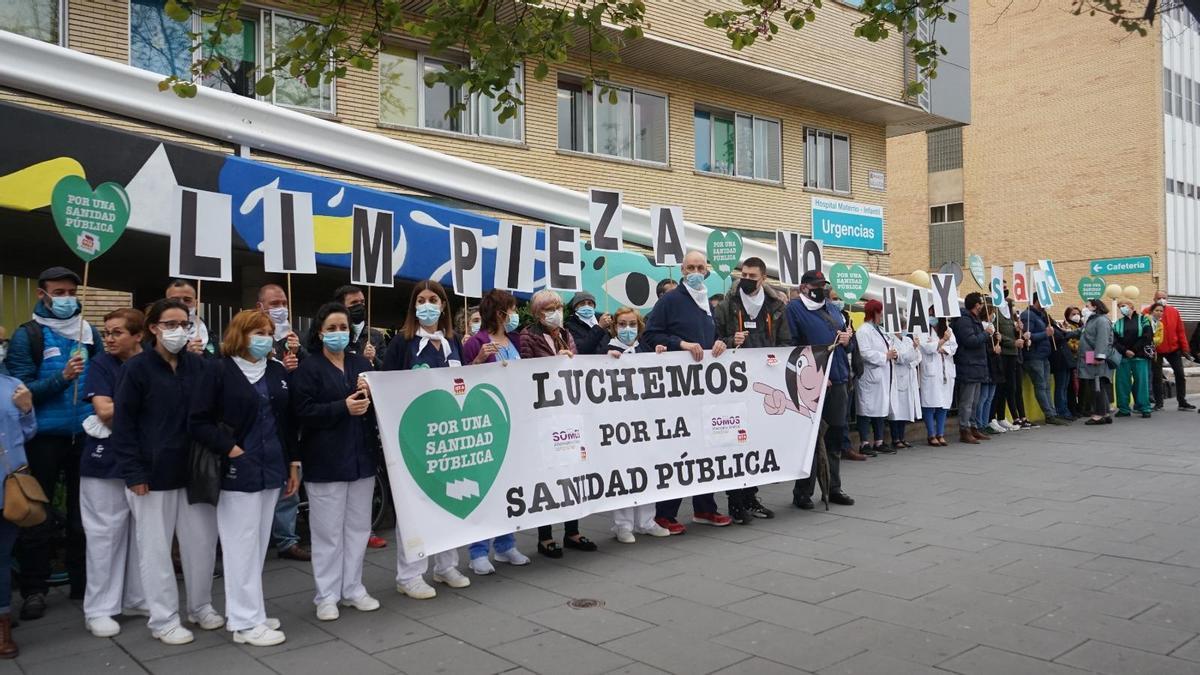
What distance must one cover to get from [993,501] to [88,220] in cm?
766

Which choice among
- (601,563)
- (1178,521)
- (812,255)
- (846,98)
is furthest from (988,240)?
(601,563)

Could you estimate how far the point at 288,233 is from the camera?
23.0 ft

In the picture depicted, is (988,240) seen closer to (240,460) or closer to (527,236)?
(527,236)

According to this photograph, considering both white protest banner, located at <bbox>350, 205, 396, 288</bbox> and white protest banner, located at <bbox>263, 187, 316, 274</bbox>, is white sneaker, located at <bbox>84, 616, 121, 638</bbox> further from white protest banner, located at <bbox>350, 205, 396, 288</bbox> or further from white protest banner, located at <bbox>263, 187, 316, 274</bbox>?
white protest banner, located at <bbox>350, 205, 396, 288</bbox>

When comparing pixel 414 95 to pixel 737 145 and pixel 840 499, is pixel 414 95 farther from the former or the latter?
pixel 840 499

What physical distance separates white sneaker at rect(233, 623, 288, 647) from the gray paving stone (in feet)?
3.92

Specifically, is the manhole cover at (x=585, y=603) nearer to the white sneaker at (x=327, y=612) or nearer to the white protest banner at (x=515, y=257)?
the white sneaker at (x=327, y=612)

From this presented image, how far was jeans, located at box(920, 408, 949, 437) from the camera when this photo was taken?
13.2 m

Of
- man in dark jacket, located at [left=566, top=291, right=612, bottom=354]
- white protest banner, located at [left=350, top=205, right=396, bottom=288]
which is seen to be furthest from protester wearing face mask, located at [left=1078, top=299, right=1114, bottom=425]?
white protest banner, located at [left=350, top=205, right=396, bottom=288]

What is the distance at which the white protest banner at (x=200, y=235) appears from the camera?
616cm

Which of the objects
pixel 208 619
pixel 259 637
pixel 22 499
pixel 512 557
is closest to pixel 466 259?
pixel 512 557

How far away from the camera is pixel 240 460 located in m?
5.07

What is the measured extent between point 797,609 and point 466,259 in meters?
4.02

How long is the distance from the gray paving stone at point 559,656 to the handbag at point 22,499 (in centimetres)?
254
